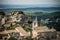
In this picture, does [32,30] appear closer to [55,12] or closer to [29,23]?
[29,23]

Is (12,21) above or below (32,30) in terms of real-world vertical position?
above

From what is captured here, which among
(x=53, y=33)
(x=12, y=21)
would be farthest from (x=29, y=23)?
(x=53, y=33)

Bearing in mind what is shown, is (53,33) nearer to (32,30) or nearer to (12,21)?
(32,30)

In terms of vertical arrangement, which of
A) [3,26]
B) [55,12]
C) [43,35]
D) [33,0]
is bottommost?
[43,35]

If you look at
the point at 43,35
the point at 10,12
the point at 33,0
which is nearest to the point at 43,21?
the point at 43,35

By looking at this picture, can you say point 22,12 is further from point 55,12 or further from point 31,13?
point 55,12

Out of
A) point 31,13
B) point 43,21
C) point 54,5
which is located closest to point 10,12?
point 31,13

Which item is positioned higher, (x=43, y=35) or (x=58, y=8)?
(x=58, y=8)

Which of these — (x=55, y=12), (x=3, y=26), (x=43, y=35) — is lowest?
(x=43, y=35)
